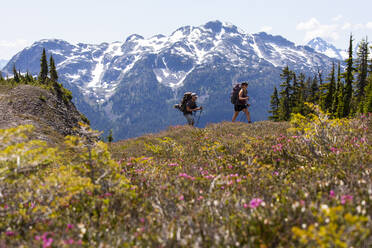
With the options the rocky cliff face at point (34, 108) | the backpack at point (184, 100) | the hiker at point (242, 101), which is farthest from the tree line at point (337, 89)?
the rocky cliff face at point (34, 108)

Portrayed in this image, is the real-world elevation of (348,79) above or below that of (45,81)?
below

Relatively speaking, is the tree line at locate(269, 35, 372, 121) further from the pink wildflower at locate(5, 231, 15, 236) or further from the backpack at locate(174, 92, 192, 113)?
the pink wildflower at locate(5, 231, 15, 236)

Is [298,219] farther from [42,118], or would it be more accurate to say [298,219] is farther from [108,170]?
[42,118]

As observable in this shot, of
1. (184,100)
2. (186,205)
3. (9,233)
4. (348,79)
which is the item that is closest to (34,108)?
(184,100)

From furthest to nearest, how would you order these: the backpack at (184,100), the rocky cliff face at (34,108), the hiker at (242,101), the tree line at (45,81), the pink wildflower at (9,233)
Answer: the tree line at (45,81)
the rocky cliff face at (34,108)
the backpack at (184,100)
the hiker at (242,101)
the pink wildflower at (9,233)

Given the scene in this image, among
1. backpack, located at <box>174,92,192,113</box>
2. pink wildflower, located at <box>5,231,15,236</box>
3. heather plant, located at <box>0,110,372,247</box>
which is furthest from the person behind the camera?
backpack, located at <box>174,92,192,113</box>

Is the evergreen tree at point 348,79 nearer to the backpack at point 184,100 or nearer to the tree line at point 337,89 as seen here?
the tree line at point 337,89

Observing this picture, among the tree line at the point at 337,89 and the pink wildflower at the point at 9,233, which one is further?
the tree line at the point at 337,89

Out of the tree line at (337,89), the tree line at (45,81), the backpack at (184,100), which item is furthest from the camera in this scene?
the tree line at (337,89)

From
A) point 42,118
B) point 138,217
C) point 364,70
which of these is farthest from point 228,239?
point 364,70

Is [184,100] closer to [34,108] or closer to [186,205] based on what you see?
[186,205]

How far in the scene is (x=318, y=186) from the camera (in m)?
3.38

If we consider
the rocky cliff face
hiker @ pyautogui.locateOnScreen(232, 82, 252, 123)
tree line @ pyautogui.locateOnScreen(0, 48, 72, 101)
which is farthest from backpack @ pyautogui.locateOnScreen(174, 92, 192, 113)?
tree line @ pyautogui.locateOnScreen(0, 48, 72, 101)

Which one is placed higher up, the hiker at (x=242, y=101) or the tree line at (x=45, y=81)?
the tree line at (x=45, y=81)
